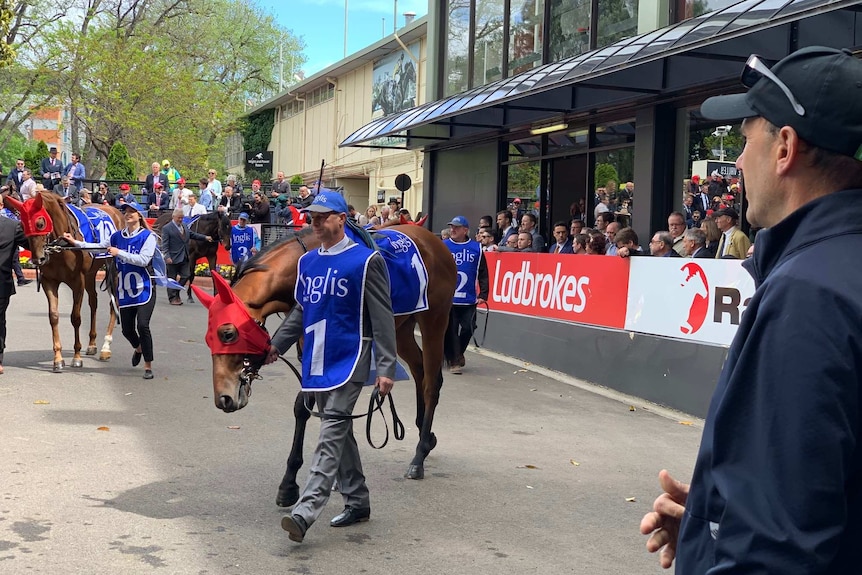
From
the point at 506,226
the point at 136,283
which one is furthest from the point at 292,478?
the point at 506,226

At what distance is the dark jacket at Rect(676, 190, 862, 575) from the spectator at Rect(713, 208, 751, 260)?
963 centimetres

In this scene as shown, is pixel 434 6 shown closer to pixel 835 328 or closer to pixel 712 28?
pixel 712 28

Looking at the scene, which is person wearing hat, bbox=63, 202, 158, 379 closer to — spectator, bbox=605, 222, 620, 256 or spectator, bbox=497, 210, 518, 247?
spectator, bbox=605, 222, 620, 256

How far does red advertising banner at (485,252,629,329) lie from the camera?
11750mm

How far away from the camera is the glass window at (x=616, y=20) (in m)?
16.0

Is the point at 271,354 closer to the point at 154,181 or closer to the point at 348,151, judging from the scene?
the point at 154,181

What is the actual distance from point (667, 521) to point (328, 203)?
3.80 metres

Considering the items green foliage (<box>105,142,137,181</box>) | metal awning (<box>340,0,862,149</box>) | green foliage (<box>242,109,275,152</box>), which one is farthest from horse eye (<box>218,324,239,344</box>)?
green foliage (<box>242,109,275,152</box>)

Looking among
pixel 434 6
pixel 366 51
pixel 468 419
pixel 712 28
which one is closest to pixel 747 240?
pixel 712 28

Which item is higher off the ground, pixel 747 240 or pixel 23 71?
pixel 23 71

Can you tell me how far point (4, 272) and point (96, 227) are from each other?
2.13m

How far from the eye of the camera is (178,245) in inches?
859

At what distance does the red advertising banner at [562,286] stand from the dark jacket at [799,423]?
32.8ft

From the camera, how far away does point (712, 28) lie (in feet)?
36.2
